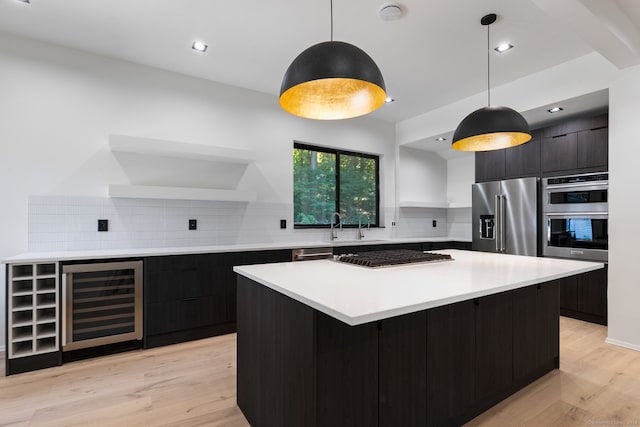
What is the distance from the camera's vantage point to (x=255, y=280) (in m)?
1.73

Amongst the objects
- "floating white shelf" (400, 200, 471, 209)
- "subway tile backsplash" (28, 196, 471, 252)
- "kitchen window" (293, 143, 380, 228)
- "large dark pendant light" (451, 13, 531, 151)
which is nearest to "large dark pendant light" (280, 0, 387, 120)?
"large dark pendant light" (451, 13, 531, 151)

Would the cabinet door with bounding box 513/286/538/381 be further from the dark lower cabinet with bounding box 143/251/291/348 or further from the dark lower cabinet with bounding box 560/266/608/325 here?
the dark lower cabinet with bounding box 143/251/291/348

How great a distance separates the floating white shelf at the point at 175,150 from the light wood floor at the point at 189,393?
6.11ft

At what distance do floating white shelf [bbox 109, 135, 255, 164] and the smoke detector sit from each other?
1886mm

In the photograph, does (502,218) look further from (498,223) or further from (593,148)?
(593,148)

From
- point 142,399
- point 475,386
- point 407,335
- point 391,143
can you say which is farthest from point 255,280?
point 391,143

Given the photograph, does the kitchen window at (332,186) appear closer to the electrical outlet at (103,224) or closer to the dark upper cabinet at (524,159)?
the dark upper cabinet at (524,159)

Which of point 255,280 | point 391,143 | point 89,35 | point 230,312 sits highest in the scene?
point 89,35

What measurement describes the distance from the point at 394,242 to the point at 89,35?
395 centimetres

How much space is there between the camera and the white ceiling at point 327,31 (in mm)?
2451

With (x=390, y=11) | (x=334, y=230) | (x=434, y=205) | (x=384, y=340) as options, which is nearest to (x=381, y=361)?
(x=384, y=340)

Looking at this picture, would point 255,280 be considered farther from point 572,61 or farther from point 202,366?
point 572,61

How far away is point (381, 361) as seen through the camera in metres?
1.45

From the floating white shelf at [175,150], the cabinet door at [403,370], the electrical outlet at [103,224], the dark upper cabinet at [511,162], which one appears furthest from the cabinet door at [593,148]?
the electrical outlet at [103,224]
